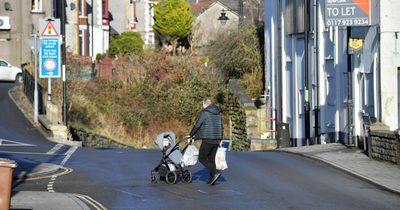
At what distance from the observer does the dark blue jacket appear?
1908 cm

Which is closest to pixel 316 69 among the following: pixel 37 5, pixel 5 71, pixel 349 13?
pixel 349 13

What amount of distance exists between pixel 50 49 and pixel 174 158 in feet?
58.4

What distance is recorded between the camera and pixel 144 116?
4825 centimetres

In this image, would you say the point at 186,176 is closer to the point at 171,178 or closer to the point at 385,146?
the point at 171,178

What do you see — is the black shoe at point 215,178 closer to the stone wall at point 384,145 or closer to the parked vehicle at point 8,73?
the stone wall at point 384,145

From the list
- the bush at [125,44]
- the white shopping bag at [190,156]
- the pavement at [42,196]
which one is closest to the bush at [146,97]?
the bush at [125,44]

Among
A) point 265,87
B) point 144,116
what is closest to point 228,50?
point 265,87

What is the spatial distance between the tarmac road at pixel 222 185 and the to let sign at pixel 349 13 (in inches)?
166

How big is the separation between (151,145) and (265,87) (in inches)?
340

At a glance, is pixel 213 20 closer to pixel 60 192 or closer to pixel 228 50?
pixel 228 50

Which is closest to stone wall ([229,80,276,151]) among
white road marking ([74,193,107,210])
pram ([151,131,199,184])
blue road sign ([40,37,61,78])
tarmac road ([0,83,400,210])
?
blue road sign ([40,37,61,78])

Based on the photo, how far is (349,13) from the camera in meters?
27.2

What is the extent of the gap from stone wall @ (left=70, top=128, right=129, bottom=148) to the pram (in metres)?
17.9

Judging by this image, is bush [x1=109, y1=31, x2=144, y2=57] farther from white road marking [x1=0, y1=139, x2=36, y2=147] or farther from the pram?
the pram
